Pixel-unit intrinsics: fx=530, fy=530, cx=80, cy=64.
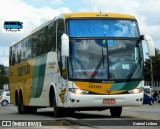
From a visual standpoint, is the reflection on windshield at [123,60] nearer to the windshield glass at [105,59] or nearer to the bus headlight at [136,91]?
the windshield glass at [105,59]

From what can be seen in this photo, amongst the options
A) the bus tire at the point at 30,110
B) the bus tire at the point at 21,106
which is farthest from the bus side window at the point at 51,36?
the bus tire at the point at 30,110

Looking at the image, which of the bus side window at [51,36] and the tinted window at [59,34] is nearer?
the tinted window at [59,34]

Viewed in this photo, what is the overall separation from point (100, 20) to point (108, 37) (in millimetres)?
812

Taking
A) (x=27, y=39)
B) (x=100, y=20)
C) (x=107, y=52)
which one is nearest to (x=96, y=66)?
(x=107, y=52)

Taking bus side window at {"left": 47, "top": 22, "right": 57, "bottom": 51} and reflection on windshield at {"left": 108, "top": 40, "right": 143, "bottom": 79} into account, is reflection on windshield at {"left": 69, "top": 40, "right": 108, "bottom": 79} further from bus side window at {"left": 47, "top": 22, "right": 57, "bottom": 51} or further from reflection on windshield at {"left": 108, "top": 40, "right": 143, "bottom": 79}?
bus side window at {"left": 47, "top": 22, "right": 57, "bottom": 51}

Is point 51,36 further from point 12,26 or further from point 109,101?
point 12,26

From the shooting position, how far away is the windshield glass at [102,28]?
61.8ft

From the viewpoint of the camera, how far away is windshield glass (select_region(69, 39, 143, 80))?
60.1ft

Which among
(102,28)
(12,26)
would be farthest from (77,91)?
(12,26)

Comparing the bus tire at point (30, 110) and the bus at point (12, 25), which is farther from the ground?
the bus at point (12, 25)

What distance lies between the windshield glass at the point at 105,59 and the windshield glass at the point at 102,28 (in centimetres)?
30

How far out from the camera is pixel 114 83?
1850 centimetres

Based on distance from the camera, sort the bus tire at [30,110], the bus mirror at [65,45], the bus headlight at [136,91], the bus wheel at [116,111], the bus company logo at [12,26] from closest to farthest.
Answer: the bus mirror at [65,45]
the bus headlight at [136,91]
the bus wheel at [116,111]
the bus tire at [30,110]
the bus company logo at [12,26]

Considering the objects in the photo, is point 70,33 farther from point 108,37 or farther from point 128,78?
point 128,78
